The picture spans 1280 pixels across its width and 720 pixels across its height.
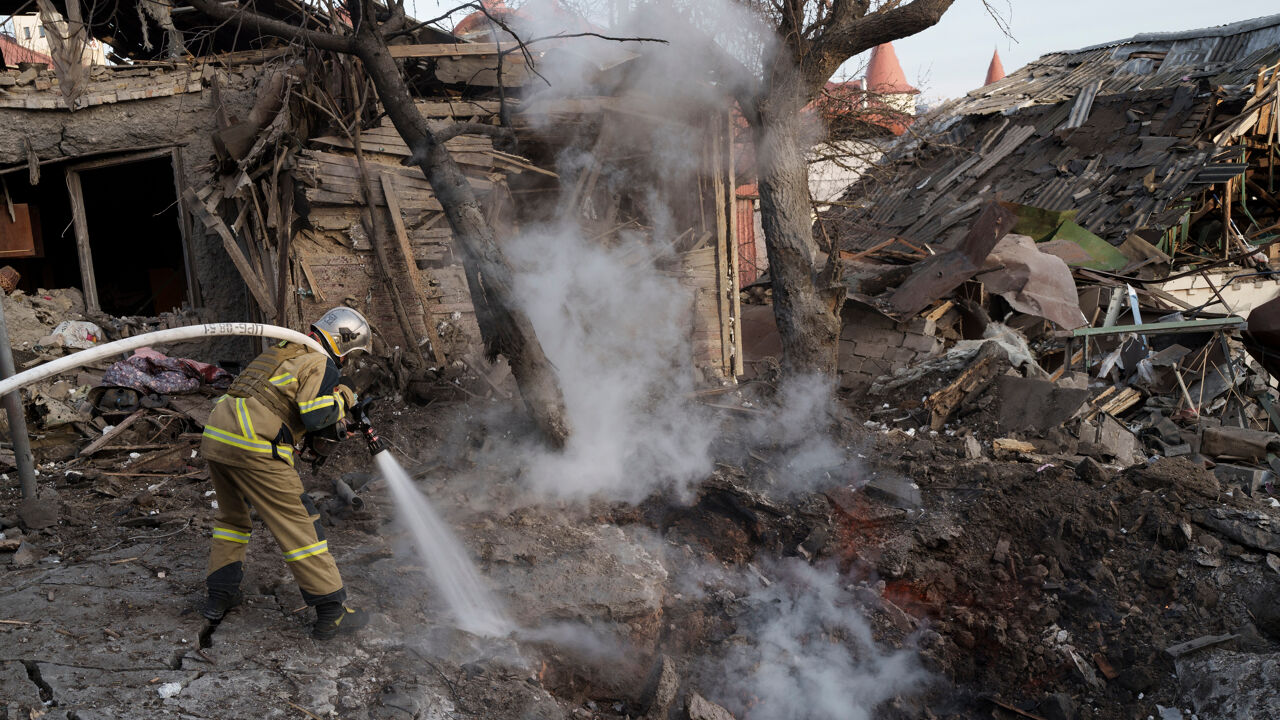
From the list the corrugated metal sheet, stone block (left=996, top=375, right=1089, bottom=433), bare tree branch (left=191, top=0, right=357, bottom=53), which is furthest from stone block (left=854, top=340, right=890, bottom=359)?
the corrugated metal sheet

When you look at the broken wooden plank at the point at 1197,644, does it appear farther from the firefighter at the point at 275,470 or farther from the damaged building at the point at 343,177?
the damaged building at the point at 343,177

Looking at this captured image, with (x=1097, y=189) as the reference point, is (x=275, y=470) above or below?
below

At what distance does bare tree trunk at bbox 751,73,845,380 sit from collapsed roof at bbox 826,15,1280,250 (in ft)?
12.7

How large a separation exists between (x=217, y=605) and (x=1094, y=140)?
14.8 metres

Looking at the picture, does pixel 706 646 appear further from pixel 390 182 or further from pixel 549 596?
pixel 390 182

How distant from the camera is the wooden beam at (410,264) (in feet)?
26.2

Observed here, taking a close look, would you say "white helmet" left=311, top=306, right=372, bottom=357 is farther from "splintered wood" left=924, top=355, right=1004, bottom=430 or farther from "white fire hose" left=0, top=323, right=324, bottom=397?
"splintered wood" left=924, top=355, right=1004, bottom=430

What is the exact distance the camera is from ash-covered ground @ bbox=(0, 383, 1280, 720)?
142 inches

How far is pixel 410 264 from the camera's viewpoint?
807cm

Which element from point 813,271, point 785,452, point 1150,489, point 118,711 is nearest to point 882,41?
point 813,271

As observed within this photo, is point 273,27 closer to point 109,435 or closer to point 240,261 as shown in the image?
point 240,261

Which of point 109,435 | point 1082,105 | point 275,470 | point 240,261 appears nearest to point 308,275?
point 240,261

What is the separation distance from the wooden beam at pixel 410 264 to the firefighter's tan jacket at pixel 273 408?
164 inches

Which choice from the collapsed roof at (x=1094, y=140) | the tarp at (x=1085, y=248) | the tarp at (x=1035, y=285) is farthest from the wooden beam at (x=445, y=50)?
the tarp at (x=1085, y=248)
